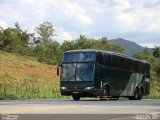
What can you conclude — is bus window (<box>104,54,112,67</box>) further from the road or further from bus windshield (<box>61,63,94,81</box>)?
the road

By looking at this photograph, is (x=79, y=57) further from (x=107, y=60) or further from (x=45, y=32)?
(x=45, y=32)

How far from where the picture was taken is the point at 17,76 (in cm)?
6456

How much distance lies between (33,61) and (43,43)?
124ft

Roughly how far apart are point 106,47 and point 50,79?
51.1m

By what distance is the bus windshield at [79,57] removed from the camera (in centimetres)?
3619

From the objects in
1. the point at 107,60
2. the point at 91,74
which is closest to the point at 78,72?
the point at 91,74

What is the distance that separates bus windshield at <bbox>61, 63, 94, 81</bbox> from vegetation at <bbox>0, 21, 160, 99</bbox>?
8.11m

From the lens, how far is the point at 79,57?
119 ft

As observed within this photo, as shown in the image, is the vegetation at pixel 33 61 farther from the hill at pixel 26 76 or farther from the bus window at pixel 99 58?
the bus window at pixel 99 58

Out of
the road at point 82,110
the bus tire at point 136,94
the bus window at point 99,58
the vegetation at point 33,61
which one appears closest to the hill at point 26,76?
the vegetation at point 33,61

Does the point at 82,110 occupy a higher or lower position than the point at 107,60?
lower

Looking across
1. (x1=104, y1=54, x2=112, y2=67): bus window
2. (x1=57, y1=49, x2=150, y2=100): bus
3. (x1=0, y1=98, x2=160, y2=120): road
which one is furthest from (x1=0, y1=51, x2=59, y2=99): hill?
(x1=0, y1=98, x2=160, y2=120): road

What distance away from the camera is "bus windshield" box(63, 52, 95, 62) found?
3619 centimetres

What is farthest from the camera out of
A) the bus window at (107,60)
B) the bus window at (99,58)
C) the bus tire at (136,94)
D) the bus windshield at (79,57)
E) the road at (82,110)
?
the bus tire at (136,94)
